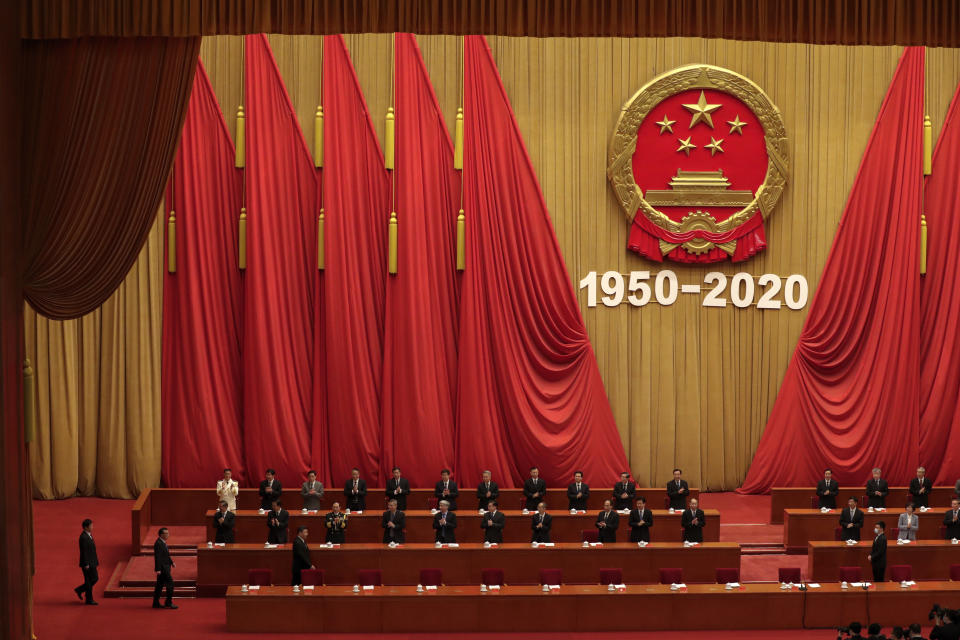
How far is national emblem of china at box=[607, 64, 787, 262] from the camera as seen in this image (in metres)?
16.3

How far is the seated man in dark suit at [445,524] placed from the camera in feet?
42.3

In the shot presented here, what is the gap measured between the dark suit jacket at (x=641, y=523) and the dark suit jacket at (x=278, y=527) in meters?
3.71

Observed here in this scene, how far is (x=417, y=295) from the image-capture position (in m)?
15.8

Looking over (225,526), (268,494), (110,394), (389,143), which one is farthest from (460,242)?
(225,526)

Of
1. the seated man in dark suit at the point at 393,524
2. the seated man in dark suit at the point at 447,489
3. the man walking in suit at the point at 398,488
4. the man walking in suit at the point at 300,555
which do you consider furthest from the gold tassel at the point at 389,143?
the man walking in suit at the point at 300,555

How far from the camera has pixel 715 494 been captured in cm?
1658

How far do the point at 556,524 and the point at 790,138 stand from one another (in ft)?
21.1

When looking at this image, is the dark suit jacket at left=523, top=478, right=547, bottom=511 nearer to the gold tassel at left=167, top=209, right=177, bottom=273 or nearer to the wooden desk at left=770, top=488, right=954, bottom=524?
the wooden desk at left=770, top=488, right=954, bottom=524

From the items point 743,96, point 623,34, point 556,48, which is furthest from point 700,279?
point 623,34

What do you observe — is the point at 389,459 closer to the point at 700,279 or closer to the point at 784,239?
the point at 700,279

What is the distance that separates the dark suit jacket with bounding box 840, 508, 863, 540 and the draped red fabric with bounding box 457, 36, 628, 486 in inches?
142

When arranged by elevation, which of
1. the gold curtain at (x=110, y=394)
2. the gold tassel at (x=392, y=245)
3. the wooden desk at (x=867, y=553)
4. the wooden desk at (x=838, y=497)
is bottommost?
the wooden desk at (x=867, y=553)

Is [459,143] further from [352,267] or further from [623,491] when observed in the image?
[623,491]

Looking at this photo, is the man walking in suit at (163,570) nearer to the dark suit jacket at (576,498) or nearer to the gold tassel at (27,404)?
the gold tassel at (27,404)
